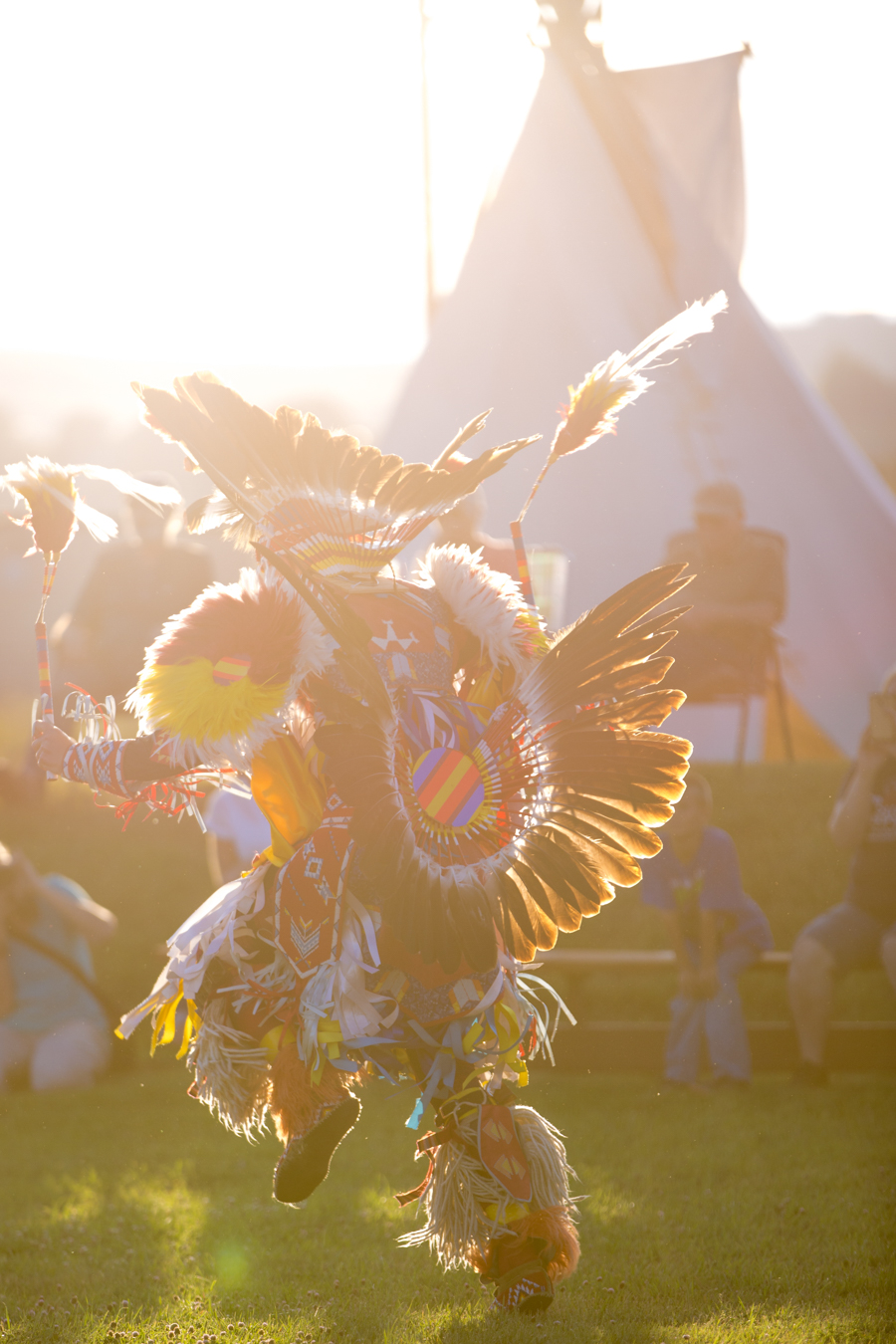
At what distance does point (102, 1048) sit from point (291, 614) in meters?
2.94

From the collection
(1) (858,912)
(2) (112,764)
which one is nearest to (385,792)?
(2) (112,764)

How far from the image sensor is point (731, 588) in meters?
5.67

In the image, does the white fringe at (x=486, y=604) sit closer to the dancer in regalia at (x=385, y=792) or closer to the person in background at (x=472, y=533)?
the dancer in regalia at (x=385, y=792)

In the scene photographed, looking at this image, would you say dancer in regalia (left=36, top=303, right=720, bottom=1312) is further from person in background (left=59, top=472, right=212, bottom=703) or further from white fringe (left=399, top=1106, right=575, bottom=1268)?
person in background (left=59, top=472, right=212, bottom=703)

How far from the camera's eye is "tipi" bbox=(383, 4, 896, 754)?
646 cm

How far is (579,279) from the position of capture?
6910 mm

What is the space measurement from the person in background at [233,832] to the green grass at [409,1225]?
0.89 metres

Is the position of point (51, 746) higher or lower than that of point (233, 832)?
higher

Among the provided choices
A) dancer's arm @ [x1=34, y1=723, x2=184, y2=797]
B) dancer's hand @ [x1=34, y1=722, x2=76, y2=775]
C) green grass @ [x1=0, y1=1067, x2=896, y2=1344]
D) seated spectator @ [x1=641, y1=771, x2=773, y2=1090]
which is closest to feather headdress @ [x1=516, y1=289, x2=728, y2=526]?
dancer's arm @ [x1=34, y1=723, x2=184, y2=797]

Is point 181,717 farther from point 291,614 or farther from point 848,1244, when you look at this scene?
point 848,1244

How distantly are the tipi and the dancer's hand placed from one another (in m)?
4.39

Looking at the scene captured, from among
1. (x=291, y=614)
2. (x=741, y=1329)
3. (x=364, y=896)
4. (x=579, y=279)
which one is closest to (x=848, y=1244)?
(x=741, y=1329)

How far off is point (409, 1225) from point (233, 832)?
6.36 ft

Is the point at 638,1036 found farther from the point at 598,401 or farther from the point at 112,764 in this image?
the point at 112,764
